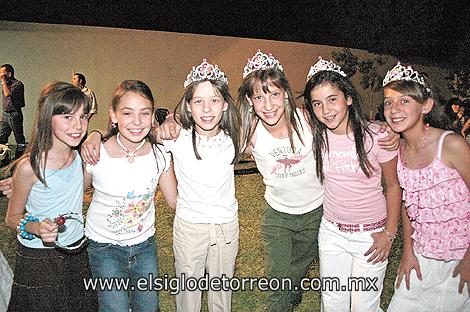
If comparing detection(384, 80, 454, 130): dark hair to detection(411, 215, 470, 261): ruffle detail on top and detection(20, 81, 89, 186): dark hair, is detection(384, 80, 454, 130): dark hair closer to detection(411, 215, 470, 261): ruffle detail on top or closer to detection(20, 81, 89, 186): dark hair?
detection(411, 215, 470, 261): ruffle detail on top

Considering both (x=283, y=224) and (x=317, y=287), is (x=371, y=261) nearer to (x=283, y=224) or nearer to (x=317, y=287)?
(x=283, y=224)

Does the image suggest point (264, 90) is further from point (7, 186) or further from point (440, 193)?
point (7, 186)

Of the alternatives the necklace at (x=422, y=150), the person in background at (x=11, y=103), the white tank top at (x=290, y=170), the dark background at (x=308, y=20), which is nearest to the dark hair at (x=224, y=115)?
the white tank top at (x=290, y=170)

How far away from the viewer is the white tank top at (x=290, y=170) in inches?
118

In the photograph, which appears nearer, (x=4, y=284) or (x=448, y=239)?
(x=448, y=239)

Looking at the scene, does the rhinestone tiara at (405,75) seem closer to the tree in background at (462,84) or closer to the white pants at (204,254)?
the white pants at (204,254)

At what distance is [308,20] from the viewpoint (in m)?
12.2

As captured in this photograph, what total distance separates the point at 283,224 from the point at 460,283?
1077 mm

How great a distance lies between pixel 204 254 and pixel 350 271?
2.94ft

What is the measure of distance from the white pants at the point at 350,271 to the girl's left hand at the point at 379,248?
1.0 inches

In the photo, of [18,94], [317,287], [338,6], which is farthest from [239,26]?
[317,287]

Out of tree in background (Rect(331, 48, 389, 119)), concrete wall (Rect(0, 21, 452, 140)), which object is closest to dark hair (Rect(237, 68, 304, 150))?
concrete wall (Rect(0, 21, 452, 140))

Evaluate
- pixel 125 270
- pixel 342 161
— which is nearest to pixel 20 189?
pixel 125 270

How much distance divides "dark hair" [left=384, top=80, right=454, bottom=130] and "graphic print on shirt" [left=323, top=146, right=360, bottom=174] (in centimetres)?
44
